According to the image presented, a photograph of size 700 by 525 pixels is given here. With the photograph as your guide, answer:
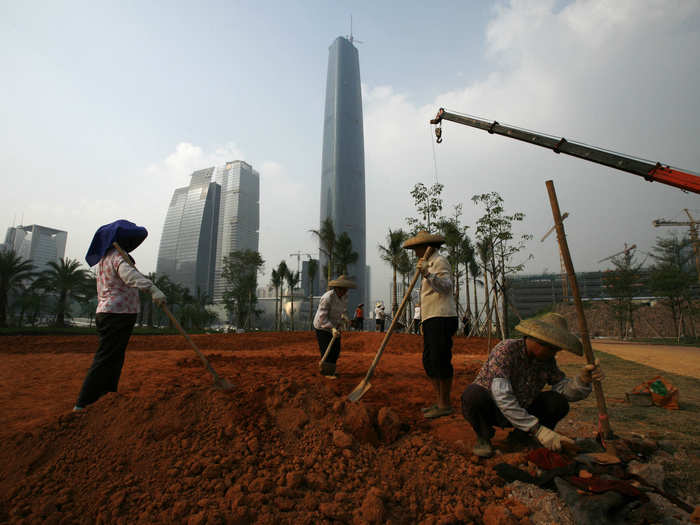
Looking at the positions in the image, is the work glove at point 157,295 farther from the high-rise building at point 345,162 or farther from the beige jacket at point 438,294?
the high-rise building at point 345,162

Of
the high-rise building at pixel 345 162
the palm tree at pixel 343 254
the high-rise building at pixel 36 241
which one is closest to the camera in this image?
the palm tree at pixel 343 254

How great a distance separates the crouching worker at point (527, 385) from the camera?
2213mm

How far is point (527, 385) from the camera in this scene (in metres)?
2.42

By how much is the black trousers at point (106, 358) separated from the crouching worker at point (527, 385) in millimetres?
2879

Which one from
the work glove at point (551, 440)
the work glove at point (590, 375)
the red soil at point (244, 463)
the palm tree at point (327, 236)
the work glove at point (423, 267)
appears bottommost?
the red soil at point (244, 463)

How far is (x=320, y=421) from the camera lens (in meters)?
2.71

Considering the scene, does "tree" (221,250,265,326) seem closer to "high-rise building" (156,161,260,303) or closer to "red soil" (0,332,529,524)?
"red soil" (0,332,529,524)

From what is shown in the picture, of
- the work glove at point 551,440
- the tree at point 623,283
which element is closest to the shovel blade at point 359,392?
the work glove at point 551,440

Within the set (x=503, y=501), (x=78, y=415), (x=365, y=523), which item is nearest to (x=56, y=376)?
(x=78, y=415)

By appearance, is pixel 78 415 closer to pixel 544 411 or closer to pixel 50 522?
pixel 50 522

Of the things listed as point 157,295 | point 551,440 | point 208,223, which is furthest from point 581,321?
point 208,223

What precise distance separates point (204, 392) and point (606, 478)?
280cm

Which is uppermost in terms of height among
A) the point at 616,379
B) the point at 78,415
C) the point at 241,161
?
the point at 241,161

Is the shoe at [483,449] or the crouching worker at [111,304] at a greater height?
the crouching worker at [111,304]
